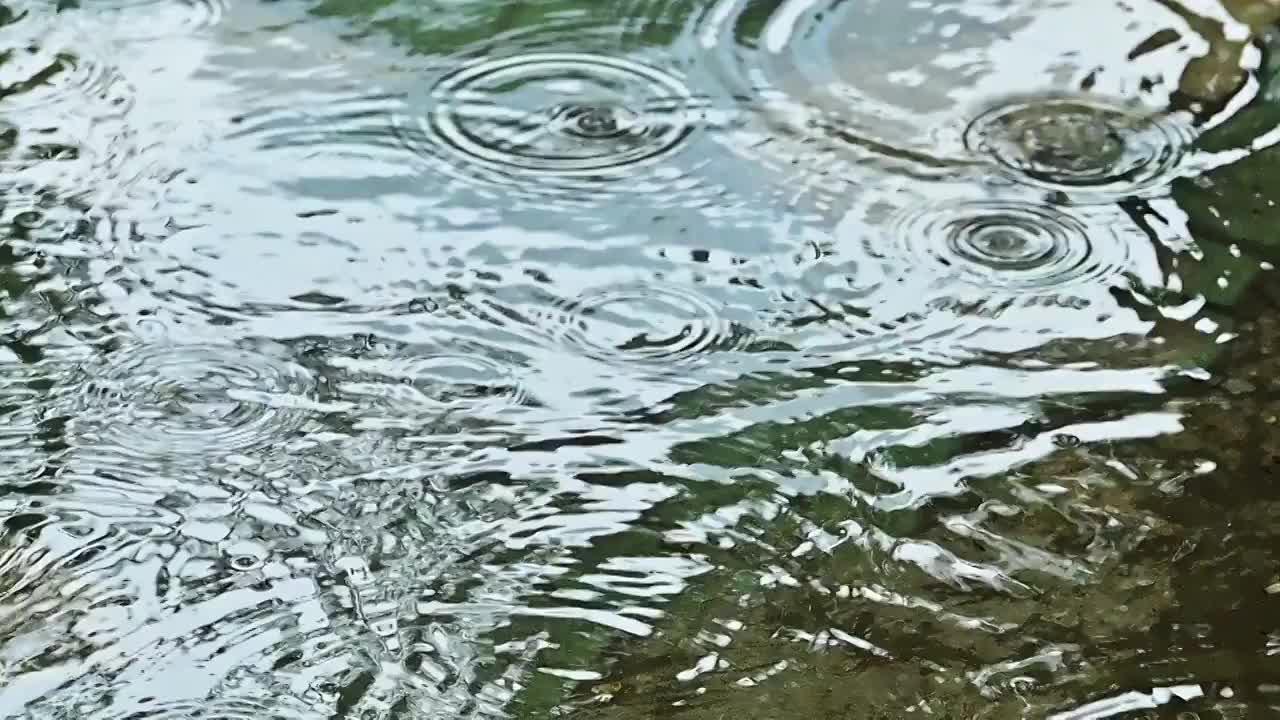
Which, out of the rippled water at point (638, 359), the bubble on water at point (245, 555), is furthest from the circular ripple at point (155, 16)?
the bubble on water at point (245, 555)

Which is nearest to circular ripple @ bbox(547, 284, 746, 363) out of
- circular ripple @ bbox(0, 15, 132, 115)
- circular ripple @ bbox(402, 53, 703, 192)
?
circular ripple @ bbox(402, 53, 703, 192)

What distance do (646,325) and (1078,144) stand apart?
0.77m

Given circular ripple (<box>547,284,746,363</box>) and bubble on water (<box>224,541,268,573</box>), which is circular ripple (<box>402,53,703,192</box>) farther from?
bubble on water (<box>224,541,268,573</box>)

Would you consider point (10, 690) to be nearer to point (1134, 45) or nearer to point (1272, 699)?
point (1272, 699)

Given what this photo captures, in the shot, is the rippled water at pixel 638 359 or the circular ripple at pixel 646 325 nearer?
the rippled water at pixel 638 359

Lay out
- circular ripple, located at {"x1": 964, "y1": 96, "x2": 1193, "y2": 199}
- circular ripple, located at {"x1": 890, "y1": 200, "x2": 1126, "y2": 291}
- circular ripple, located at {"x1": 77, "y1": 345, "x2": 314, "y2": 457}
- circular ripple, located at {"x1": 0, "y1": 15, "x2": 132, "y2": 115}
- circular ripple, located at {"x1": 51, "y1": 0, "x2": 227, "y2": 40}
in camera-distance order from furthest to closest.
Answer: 1. circular ripple, located at {"x1": 51, "y1": 0, "x2": 227, "y2": 40}
2. circular ripple, located at {"x1": 0, "y1": 15, "x2": 132, "y2": 115}
3. circular ripple, located at {"x1": 964, "y1": 96, "x2": 1193, "y2": 199}
4. circular ripple, located at {"x1": 890, "y1": 200, "x2": 1126, "y2": 291}
5. circular ripple, located at {"x1": 77, "y1": 345, "x2": 314, "y2": 457}

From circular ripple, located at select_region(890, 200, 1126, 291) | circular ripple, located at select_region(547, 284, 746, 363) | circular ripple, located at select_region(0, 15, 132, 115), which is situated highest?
circular ripple, located at select_region(890, 200, 1126, 291)

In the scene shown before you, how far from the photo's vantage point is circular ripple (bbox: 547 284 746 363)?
192cm

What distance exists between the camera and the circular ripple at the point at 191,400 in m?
1.78

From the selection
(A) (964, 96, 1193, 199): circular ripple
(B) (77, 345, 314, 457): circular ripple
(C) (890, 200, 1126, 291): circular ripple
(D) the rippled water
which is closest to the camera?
(D) the rippled water

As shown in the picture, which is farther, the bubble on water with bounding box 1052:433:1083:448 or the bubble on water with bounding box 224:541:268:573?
the bubble on water with bounding box 1052:433:1083:448

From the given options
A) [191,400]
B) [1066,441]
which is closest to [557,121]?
[191,400]

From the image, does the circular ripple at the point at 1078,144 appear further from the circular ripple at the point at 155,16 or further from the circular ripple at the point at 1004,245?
the circular ripple at the point at 155,16

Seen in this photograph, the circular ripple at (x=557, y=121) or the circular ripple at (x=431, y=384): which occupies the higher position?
the circular ripple at (x=557, y=121)
